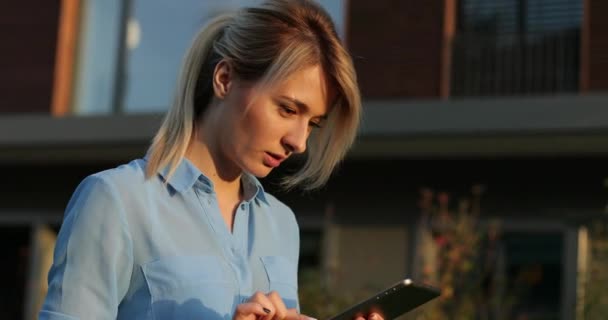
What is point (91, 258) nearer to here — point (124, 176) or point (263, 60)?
point (124, 176)

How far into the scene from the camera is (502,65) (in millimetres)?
10266

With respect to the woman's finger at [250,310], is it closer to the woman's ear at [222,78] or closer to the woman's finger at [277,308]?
the woman's finger at [277,308]

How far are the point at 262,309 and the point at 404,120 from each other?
759 centimetres

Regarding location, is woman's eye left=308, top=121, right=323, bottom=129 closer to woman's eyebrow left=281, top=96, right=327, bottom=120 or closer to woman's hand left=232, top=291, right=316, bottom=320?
woman's eyebrow left=281, top=96, right=327, bottom=120

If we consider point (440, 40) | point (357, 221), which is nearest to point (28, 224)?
point (357, 221)

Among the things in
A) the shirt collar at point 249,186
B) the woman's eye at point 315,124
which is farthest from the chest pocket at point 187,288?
the woman's eye at point 315,124

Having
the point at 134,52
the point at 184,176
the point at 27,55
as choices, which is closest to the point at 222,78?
the point at 184,176

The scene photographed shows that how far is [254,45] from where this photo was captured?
2258 millimetres

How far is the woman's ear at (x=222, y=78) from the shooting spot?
7.41ft

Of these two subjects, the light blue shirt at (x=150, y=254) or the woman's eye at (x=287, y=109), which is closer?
the light blue shirt at (x=150, y=254)

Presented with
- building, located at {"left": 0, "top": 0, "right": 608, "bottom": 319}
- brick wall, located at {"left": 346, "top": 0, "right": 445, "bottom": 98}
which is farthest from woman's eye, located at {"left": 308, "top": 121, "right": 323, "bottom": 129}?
brick wall, located at {"left": 346, "top": 0, "right": 445, "bottom": 98}

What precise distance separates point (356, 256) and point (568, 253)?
6.03 ft

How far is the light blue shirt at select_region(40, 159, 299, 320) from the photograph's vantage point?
2.01 metres

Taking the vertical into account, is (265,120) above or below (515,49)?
below
